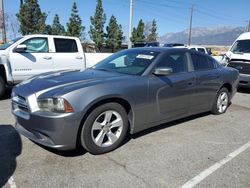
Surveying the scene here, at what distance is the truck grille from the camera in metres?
3.60

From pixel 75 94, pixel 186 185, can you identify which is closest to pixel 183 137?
pixel 186 185

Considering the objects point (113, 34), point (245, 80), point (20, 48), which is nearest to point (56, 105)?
point (20, 48)

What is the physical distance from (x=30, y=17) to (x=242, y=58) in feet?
104

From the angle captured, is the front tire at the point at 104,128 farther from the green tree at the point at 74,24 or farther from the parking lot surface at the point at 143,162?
the green tree at the point at 74,24

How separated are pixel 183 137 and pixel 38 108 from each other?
256cm

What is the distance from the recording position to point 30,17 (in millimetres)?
35125

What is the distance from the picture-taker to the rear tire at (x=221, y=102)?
608cm

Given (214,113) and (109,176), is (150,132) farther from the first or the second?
(214,113)

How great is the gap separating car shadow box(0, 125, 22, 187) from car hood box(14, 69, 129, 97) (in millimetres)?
858

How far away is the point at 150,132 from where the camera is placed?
482 centimetres

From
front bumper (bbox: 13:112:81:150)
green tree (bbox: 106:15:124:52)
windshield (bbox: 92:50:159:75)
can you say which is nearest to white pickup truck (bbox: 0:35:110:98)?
windshield (bbox: 92:50:159:75)

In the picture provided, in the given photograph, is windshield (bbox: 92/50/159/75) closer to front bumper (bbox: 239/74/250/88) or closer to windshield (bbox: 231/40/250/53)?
front bumper (bbox: 239/74/250/88)

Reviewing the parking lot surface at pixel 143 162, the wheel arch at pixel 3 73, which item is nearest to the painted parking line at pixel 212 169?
the parking lot surface at pixel 143 162

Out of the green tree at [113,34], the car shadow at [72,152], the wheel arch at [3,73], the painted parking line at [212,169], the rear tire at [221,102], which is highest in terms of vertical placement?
the green tree at [113,34]
